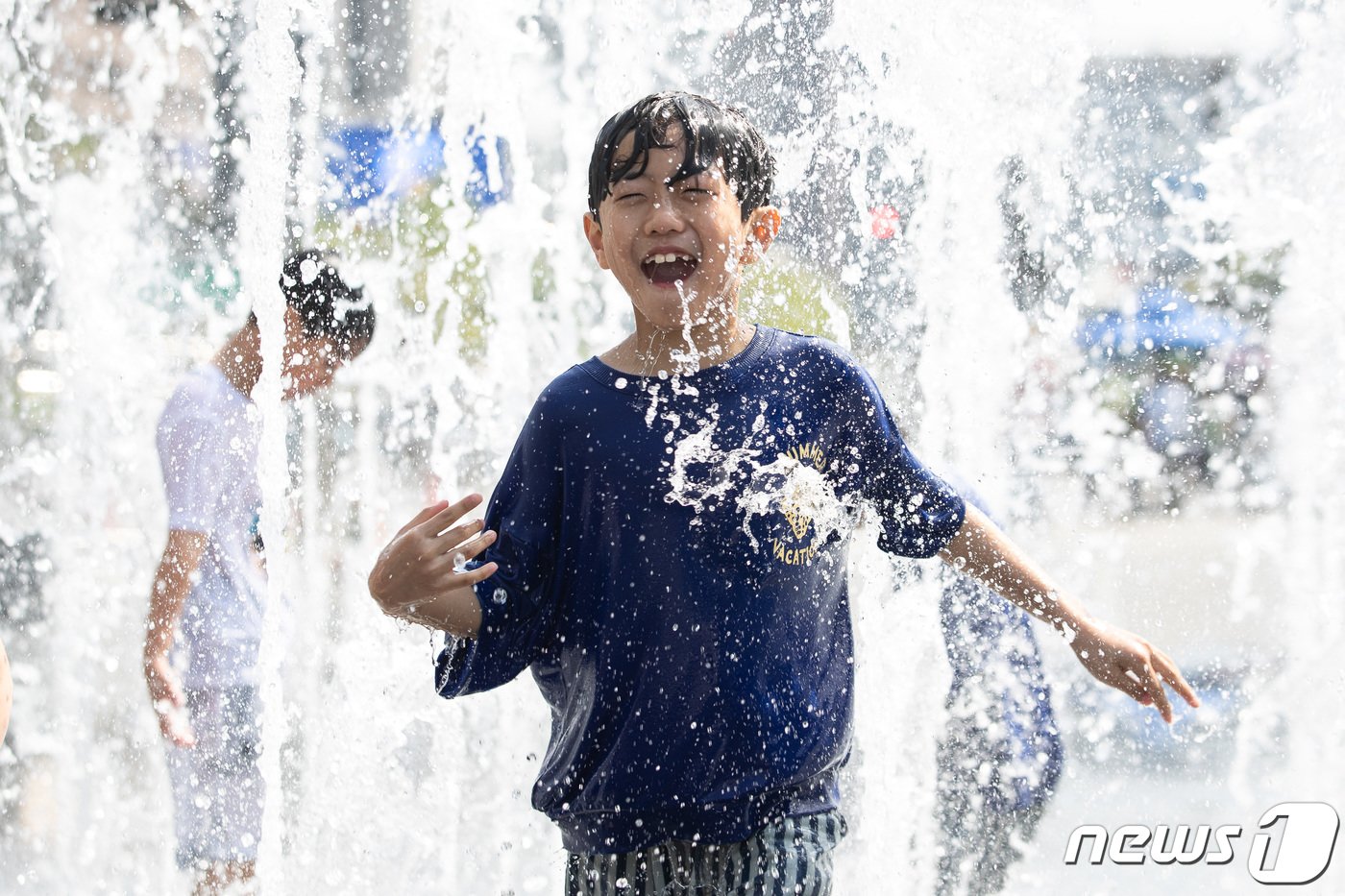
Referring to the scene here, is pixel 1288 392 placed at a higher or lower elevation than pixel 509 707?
higher

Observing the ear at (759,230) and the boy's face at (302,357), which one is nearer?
the ear at (759,230)

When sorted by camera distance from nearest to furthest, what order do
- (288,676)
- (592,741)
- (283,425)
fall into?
(592,741), (283,425), (288,676)

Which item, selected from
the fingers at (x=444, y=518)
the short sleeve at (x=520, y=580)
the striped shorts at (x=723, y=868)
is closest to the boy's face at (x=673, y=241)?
the short sleeve at (x=520, y=580)

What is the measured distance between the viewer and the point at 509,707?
4039 mm

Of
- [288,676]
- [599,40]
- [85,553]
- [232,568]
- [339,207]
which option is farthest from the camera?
[339,207]

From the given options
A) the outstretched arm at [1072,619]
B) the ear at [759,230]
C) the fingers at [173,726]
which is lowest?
the fingers at [173,726]

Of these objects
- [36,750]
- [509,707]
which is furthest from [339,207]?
[509,707]

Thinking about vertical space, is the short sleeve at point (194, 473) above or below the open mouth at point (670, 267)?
below

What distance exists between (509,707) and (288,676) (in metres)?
0.67

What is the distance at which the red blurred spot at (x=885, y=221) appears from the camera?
439 centimetres

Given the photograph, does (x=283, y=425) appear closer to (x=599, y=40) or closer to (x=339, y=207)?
(x=599, y=40)

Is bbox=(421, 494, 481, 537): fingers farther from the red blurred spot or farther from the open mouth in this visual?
the red blurred spot

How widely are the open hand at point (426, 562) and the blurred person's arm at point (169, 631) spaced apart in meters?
1.27

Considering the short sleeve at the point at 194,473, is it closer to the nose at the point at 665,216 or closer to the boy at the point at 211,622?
the boy at the point at 211,622
